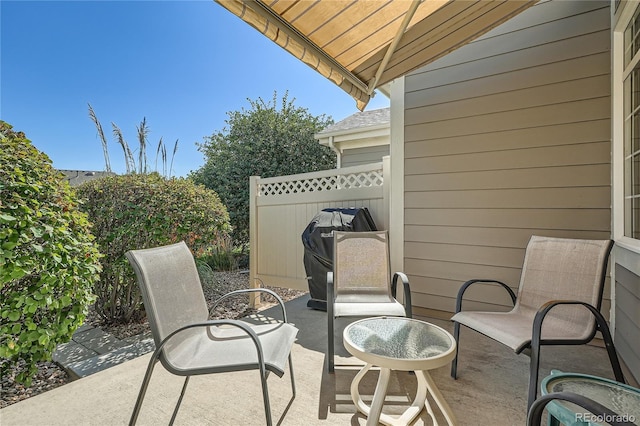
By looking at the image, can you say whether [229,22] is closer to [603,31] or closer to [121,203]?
[121,203]

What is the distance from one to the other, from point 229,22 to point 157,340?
647 centimetres

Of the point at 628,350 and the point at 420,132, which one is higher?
the point at 420,132

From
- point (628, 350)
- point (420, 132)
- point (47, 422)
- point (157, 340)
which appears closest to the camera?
point (157, 340)

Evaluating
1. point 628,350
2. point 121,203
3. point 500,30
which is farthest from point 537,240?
point 121,203

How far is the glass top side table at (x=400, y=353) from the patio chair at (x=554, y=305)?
0.47 meters

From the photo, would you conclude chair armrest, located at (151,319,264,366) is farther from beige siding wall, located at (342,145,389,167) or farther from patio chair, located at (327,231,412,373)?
beige siding wall, located at (342,145,389,167)

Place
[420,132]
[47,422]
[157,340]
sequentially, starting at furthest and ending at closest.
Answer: [420,132] → [47,422] → [157,340]

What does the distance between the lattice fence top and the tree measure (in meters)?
3.41

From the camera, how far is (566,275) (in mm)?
2213

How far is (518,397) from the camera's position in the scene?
195cm

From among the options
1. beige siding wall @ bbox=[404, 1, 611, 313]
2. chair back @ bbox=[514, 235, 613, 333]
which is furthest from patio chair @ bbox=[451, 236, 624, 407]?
beige siding wall @ bbox=[404, 1, 611, 313]

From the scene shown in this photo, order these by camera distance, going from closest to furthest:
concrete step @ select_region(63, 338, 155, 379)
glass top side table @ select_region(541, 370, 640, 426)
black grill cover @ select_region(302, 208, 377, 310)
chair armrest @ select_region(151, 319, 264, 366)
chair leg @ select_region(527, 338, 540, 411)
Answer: glass top side table @ select_region(541, 370, 640, 426) → chair armrest @ select_region(151, 319, 264, 366) → chair leg @ select_region(527, 338, 540, 411) → concrete step @ select_region(63, 338, 155, 379) → black grill cover @ select_region(302, 208, 377, 310)

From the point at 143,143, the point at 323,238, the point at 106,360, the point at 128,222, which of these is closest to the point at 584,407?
the point at 323,238

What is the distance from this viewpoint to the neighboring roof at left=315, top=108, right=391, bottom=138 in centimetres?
629
